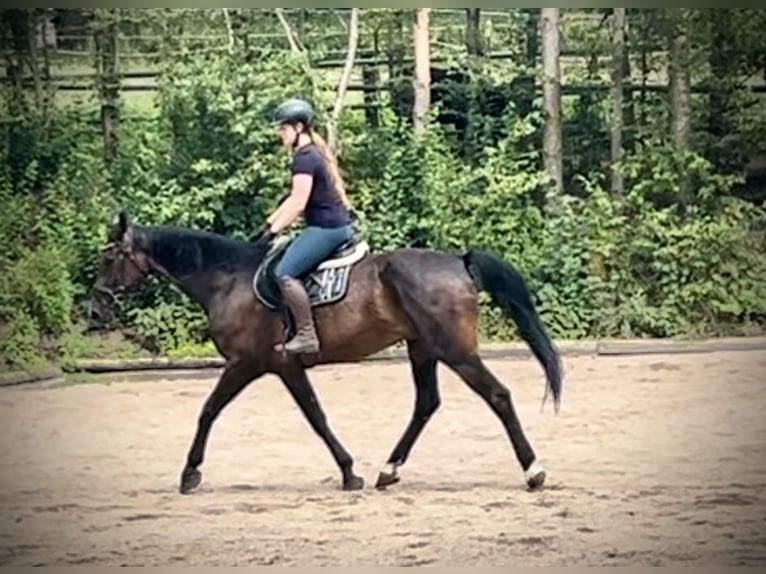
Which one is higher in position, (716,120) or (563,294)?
(716,120)

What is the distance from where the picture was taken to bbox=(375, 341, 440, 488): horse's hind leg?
611cm

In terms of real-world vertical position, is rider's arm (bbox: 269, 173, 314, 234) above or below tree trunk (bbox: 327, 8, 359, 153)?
below

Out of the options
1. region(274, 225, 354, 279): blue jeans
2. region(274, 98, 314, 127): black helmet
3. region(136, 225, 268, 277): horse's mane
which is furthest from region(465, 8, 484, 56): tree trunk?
region(136, 225, 268, 277): horse's mane

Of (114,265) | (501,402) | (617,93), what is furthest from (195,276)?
(617,93)

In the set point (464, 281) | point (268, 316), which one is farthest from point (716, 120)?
point (268, 316)

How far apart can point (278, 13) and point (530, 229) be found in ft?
2.65

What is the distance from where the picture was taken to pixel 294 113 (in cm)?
604

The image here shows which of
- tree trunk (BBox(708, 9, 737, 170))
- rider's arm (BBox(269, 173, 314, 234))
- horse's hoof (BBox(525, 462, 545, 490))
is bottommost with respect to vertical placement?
horse's hoof (BBox(525, 462, 545, 490))

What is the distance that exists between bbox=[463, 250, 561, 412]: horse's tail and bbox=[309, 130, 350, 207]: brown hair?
0.33 m

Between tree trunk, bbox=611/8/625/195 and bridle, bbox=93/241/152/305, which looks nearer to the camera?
bridle, bbox=93/241/152/305

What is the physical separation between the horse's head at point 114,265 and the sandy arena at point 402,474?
23 centimetres

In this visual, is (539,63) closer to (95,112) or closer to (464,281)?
(464,281)

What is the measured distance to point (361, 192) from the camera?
618 cm

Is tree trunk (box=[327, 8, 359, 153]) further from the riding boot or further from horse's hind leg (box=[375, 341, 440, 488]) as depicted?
horse's hind leg (box=[375, 341, 440, 488])
